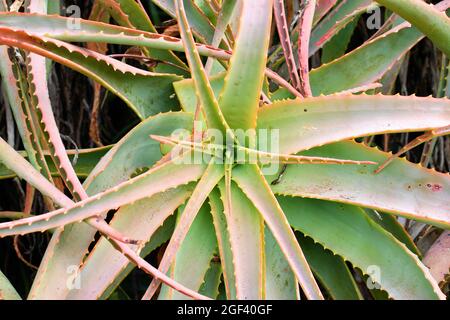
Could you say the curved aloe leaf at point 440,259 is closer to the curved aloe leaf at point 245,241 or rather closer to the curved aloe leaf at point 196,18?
the curved aloe leaf at point 245,241

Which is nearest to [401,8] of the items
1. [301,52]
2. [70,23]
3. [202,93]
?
[301,52]

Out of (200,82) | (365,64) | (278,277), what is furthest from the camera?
(365,64)

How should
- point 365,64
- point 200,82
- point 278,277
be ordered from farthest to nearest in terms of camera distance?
point 365,64 < point 278,277 < point 200,82

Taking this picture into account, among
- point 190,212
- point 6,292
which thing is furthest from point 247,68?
point 6,292

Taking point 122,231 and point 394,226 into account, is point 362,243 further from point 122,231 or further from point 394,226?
point 122,231

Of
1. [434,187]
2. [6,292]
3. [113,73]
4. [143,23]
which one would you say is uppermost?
[143,23]
